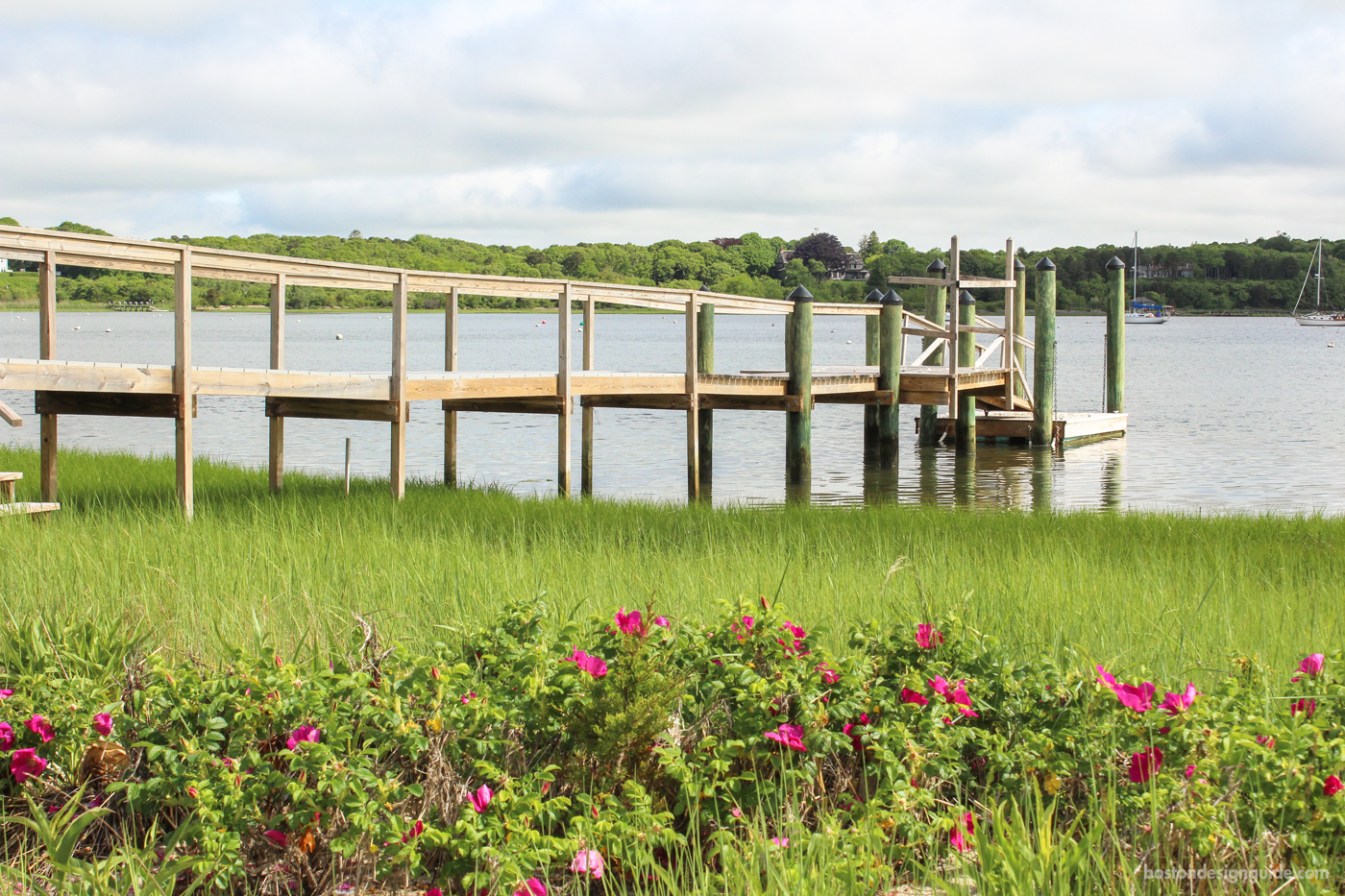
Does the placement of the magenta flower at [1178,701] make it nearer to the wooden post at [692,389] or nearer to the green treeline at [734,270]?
the wooden post at [692,389]

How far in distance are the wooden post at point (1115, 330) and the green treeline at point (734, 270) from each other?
46372 millimetres

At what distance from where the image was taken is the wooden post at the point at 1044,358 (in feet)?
64.1

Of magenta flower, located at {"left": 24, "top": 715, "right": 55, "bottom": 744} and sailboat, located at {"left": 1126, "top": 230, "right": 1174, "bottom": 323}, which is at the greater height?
sailboat, located at {"left": 1126, "top": 230, "right": 1174, "bottom": 323}

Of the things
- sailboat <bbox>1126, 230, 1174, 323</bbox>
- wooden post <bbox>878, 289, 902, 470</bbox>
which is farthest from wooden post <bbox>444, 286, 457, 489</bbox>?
sailboat <bbox>1126, 230, 1174, 323</bbox>

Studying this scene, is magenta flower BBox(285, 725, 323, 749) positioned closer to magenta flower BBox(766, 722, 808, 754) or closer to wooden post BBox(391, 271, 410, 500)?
magenta flower BBox(766, 722, 808, 754)

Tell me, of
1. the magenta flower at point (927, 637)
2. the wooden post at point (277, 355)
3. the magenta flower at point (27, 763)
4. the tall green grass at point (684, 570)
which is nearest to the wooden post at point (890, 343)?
the tall green grass at point (684, 570)

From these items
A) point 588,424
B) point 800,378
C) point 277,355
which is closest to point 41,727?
point 277,355

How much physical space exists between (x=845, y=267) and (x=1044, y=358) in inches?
4328

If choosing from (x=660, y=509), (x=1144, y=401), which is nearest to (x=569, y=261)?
(x=1144, y=401)

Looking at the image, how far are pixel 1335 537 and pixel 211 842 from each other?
8.21 metres

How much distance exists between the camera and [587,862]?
310cm

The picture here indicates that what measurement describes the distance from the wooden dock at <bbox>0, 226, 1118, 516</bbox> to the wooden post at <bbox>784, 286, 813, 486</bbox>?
0.07 ft

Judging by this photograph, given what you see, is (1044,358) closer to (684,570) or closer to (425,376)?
(425,376)

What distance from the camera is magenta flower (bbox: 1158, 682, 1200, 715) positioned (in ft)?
11.2
